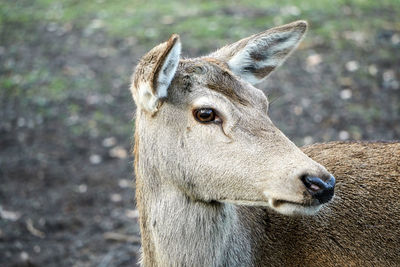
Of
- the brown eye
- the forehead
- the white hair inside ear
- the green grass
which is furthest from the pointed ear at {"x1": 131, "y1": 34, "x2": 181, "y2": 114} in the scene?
the green grass

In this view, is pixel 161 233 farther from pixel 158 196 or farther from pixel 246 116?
pixel 246 116

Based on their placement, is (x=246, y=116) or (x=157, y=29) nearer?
(x=246, y=116)

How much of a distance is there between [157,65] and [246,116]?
1.91ft

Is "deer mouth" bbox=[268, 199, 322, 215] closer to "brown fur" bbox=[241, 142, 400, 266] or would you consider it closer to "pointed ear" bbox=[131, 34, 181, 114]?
"brown fur" bbox=[241, 142, 400, 266]

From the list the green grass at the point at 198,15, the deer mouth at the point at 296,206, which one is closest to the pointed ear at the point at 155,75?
the deer mouth at the point at 296,206

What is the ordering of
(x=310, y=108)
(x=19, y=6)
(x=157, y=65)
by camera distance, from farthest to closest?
(x=19, y=6), (x=310, y=108), (x=157, y=65)

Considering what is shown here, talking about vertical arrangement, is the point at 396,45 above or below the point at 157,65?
below

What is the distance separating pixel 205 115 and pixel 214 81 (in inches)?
8.8

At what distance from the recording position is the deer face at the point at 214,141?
2883 millimetres

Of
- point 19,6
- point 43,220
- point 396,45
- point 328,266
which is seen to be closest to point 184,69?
point 328,266

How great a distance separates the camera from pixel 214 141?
3164mm

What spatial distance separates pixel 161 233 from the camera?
344 centimetres

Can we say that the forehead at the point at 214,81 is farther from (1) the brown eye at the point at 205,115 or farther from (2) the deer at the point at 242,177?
(1) the brown eye at the point at 205,115

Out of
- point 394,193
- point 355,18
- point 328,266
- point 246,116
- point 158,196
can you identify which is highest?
point 246,116
